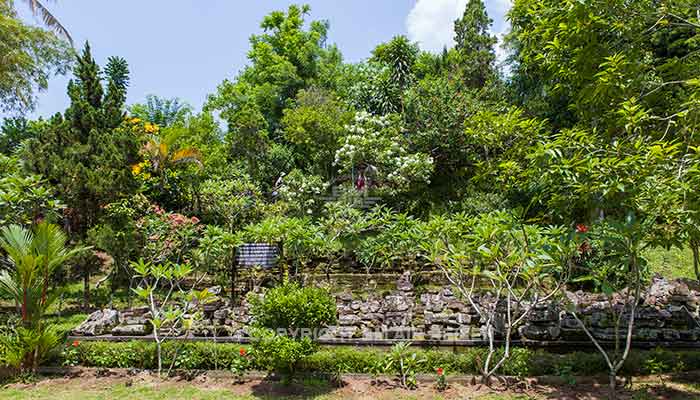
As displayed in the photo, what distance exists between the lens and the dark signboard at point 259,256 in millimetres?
9164

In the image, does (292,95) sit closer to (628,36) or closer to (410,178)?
(410,178)

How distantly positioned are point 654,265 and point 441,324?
20.8ft

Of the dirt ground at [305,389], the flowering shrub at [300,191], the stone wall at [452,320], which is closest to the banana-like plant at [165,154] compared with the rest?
the flowering shrub at [300,191]

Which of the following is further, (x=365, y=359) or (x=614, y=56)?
(x=365, y=359)

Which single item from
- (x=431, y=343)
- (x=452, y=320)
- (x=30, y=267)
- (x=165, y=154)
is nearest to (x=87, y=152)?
(x=165, y=154)

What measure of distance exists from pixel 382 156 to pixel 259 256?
17.1 ft

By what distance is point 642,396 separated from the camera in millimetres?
4176

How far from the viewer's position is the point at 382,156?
12.7 m

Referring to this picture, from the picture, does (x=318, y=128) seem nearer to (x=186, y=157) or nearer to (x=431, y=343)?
(x=186, y=157)

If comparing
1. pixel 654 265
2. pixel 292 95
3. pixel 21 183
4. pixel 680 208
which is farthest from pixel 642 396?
pixel 292 95

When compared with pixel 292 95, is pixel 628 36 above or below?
below

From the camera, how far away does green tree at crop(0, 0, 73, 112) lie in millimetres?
9297

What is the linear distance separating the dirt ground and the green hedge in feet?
0.57

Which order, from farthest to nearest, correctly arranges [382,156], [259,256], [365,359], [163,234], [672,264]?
[382,156] < [672,264] < [259,256] < [163,234] < [365,359]
